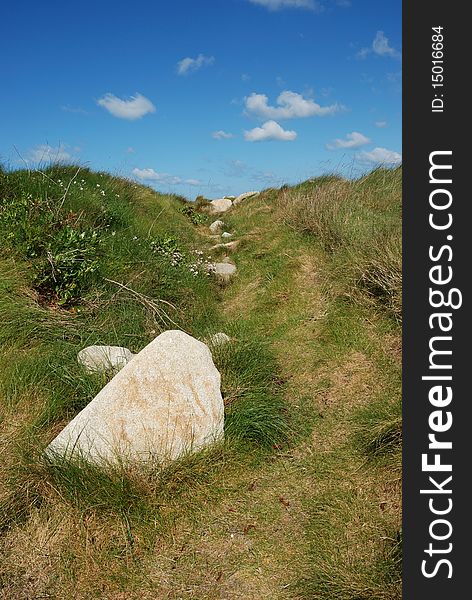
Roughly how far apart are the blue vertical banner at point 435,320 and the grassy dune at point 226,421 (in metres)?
0.51

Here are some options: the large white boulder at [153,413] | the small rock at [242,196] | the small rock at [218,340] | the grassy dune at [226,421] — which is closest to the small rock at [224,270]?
the grassy dune at [226,421]

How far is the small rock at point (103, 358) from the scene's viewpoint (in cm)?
448

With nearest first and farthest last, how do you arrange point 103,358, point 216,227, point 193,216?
point 103,358, point 216,227, point 193,216

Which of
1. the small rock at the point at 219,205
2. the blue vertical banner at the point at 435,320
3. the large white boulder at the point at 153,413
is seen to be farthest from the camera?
the small rock at the point at 219,205

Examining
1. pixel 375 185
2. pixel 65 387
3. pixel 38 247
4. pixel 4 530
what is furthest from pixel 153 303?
pixel 375 185

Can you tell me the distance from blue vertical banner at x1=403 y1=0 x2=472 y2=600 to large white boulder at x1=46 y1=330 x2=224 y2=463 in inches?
70.6

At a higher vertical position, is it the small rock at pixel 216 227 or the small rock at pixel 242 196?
the small rock at pixel 242 196

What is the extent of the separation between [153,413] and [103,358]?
3.58ft

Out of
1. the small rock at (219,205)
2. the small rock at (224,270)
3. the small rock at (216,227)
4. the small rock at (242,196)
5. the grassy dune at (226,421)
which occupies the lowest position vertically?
the grassy dune at (226,421)

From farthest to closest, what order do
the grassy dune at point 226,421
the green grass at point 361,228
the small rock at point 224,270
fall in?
the small rock at point 224,270
the green grass at point 361,228
the grassy dune at point 226,421

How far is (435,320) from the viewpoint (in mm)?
2561

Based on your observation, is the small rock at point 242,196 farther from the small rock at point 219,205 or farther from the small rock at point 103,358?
the small rock at point 103,358

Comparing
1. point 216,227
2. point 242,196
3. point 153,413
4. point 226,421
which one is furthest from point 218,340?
point 242,196

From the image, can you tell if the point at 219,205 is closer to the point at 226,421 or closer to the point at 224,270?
the point at 224,270
